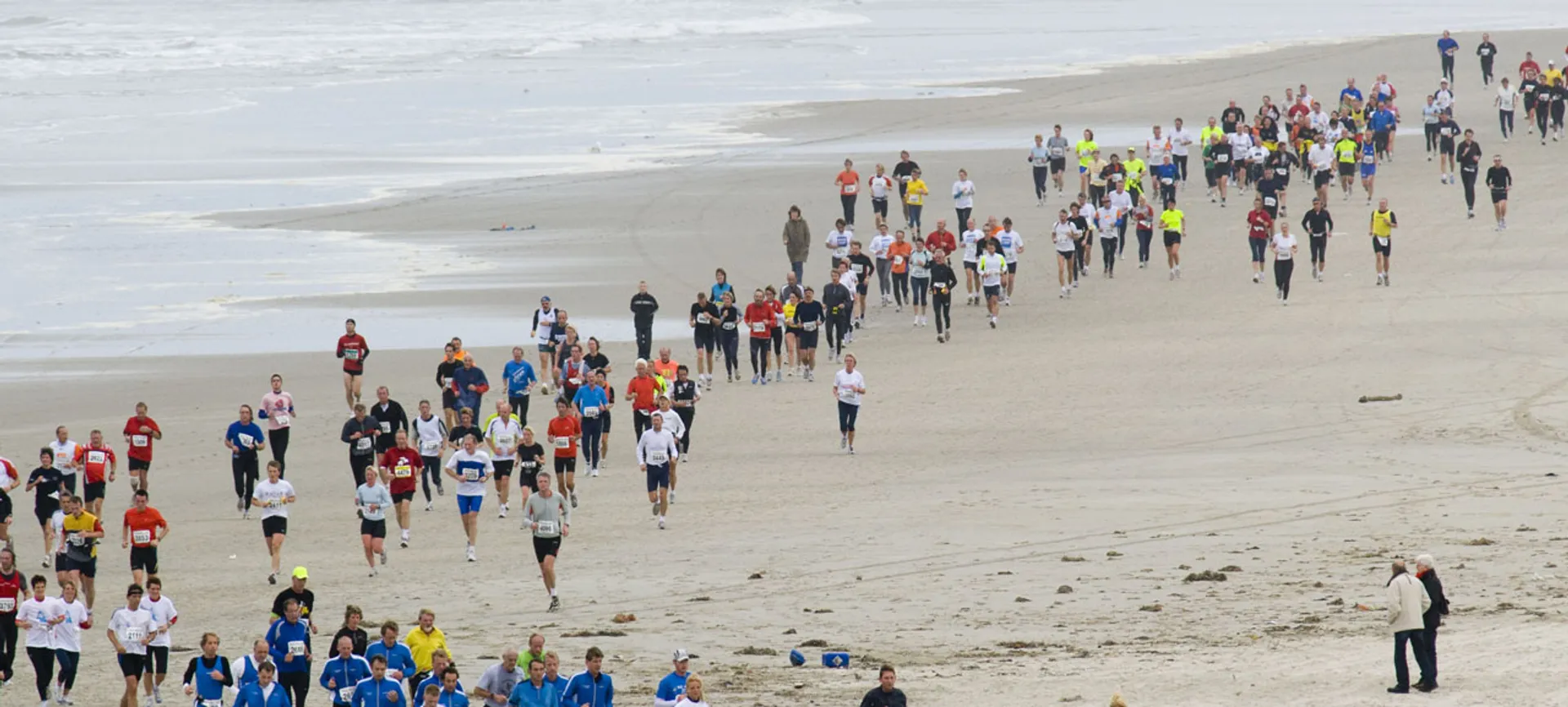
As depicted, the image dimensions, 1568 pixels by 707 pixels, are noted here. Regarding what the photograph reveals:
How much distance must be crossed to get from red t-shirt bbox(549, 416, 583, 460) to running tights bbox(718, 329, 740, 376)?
5510 mm

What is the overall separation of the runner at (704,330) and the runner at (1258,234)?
8480 millimetres

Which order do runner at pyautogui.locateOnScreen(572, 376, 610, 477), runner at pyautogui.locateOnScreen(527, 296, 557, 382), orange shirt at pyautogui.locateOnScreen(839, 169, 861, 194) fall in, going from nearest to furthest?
runner at pyautogui.locateOnScreen(572, 376, 610, 477) < runner at pyautogui.locateOnScreen(527, 296, 557, 382) < orange shirt at pyautogui.locateOnScreen(839, 169, 861, 194)

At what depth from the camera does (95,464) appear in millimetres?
18250

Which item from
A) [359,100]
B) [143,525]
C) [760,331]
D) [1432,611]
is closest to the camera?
[1432,611]

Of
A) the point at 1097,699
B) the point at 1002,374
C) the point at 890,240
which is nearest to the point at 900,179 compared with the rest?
the point at 890,240

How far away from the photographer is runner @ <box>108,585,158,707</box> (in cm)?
1336

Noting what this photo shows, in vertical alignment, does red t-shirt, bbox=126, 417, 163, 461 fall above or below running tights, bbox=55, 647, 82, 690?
above

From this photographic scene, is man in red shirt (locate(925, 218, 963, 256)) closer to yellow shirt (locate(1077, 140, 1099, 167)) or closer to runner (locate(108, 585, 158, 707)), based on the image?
yellow shirt (locate(1077, 140, 1099, 167))

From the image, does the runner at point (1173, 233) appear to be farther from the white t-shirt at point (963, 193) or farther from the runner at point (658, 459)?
the runner at point (658, 459)

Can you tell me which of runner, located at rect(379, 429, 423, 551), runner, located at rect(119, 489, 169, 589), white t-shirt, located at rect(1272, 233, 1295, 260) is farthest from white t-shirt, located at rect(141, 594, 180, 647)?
white t-shirt, located at rect(1272, 233, 1295, 260)

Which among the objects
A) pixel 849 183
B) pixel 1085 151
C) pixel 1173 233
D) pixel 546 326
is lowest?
pixel 546 326

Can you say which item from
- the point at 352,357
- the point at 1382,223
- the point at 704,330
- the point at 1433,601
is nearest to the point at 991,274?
the point at 704,330

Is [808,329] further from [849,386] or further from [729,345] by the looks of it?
[849,386]

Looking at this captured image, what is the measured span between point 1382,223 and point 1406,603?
618 inches
